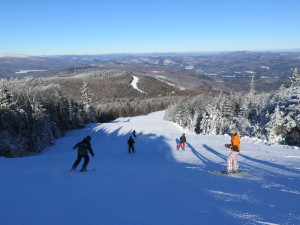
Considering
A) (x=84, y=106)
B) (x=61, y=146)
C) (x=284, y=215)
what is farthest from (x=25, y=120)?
(x=284, y=215)

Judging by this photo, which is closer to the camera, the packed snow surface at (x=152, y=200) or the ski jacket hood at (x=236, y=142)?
the packed snow surface at (x=152, y=200)

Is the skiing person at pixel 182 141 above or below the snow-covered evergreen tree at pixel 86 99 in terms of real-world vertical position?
above

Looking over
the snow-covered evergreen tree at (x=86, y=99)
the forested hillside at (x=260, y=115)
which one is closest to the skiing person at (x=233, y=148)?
the forested hillside at (x=260, y=115)

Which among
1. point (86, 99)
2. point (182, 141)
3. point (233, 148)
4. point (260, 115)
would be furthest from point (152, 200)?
point (86, 99)

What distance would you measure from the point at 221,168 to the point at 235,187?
4406mm

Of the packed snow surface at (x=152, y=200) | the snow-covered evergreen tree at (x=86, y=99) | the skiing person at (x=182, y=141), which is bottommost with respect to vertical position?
the snow-covered evergreen tree at (x=86, y=99)

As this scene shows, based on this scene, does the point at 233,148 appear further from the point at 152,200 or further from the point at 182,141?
the point at 182,141

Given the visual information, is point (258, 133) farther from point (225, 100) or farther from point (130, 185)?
point (130, 185)

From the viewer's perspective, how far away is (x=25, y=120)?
3291 centimetres

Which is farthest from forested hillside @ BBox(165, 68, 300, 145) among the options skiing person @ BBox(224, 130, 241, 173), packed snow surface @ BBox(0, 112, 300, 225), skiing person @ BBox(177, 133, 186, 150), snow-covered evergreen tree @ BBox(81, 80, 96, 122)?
snow-covered evergreen tree @ BBox(81, 80, 96, 122)

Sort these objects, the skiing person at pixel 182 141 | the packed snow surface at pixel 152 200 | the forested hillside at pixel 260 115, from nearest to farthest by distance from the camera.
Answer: the packed snow surface at pixel 152 200 < the skiing person at pixel 182 141 < the forested hillside at pixel 260 115

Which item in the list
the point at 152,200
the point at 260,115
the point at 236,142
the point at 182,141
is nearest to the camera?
the point at 152,200

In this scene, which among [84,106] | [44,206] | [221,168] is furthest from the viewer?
[84,106]

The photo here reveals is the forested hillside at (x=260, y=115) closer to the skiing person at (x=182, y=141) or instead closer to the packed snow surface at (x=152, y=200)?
the packed snow surface at (x=152, y=200)
